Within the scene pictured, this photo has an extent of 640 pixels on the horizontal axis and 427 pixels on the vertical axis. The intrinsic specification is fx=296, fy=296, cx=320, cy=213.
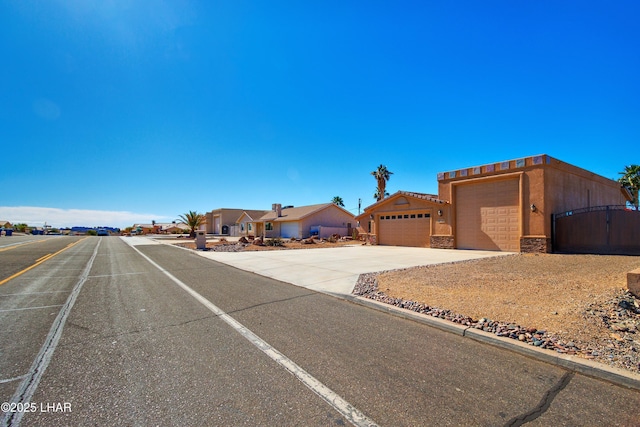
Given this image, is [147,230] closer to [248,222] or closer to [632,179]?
[248,222]

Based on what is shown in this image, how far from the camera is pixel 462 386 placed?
3.23 m

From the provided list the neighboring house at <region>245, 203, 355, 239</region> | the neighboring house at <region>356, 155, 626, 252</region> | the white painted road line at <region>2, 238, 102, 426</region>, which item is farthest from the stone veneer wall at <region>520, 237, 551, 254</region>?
the neighboring house at <region>245, 203, 355, 239</region>

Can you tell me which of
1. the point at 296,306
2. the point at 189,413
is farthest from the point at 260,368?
the point at 296,306

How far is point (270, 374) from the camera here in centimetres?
346

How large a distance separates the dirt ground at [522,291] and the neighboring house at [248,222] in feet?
138

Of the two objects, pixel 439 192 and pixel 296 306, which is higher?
pixel 439 192

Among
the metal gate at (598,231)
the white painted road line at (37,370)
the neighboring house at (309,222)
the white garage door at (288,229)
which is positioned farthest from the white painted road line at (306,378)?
the white garage door at (288,229)

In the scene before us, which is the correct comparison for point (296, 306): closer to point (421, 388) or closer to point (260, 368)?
point (260, 368)

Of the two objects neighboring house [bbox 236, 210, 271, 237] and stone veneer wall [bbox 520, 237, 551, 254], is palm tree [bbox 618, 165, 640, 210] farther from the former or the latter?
neighboring house [bbox 236, 210, 271, 237]

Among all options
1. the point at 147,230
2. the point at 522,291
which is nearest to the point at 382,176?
the point at 522,291

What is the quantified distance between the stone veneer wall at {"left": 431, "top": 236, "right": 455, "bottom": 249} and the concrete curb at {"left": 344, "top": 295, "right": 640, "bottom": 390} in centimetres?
1575

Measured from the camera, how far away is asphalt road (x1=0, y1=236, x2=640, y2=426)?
274cm

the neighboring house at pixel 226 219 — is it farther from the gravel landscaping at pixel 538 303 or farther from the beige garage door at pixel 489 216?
the gravel landscaping at pixel 538 303

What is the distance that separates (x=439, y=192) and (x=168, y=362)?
68.4ft
